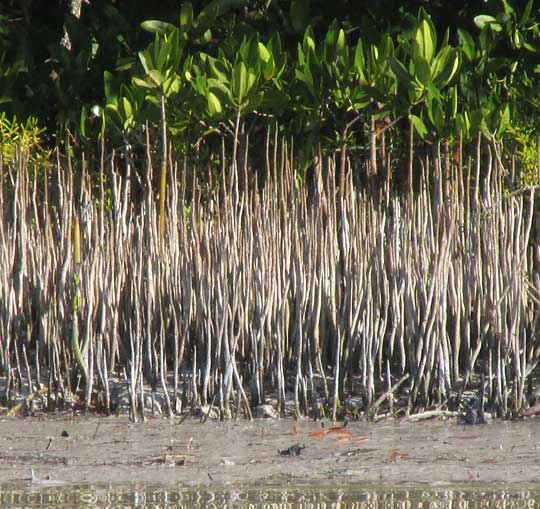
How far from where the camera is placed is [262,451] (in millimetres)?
3717

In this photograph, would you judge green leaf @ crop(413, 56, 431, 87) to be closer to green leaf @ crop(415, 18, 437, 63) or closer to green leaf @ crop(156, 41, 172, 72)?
green leaf @ crop(415, 18, 437, 63)

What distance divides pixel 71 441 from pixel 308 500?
45.9 inches

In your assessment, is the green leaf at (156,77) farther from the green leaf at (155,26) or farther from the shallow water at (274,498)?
the shallow water at (274,498)

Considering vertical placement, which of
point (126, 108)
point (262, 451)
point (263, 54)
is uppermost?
point (263, 54)

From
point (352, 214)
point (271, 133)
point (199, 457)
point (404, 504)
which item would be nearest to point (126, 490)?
point (199, 457)

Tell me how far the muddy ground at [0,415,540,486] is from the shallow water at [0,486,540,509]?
4.1 inches

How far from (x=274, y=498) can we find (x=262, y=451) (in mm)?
554

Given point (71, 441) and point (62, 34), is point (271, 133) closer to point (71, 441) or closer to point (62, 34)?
point (62, 34)

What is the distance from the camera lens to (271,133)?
16.2ft

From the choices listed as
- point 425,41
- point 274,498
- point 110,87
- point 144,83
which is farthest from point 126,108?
point 274,498

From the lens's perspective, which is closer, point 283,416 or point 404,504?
point 404,504

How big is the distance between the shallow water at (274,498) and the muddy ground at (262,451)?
105 mm

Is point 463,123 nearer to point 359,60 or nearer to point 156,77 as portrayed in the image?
point 359,60

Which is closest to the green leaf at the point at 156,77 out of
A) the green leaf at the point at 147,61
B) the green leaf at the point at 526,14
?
the green leaf at the point at 147,61
